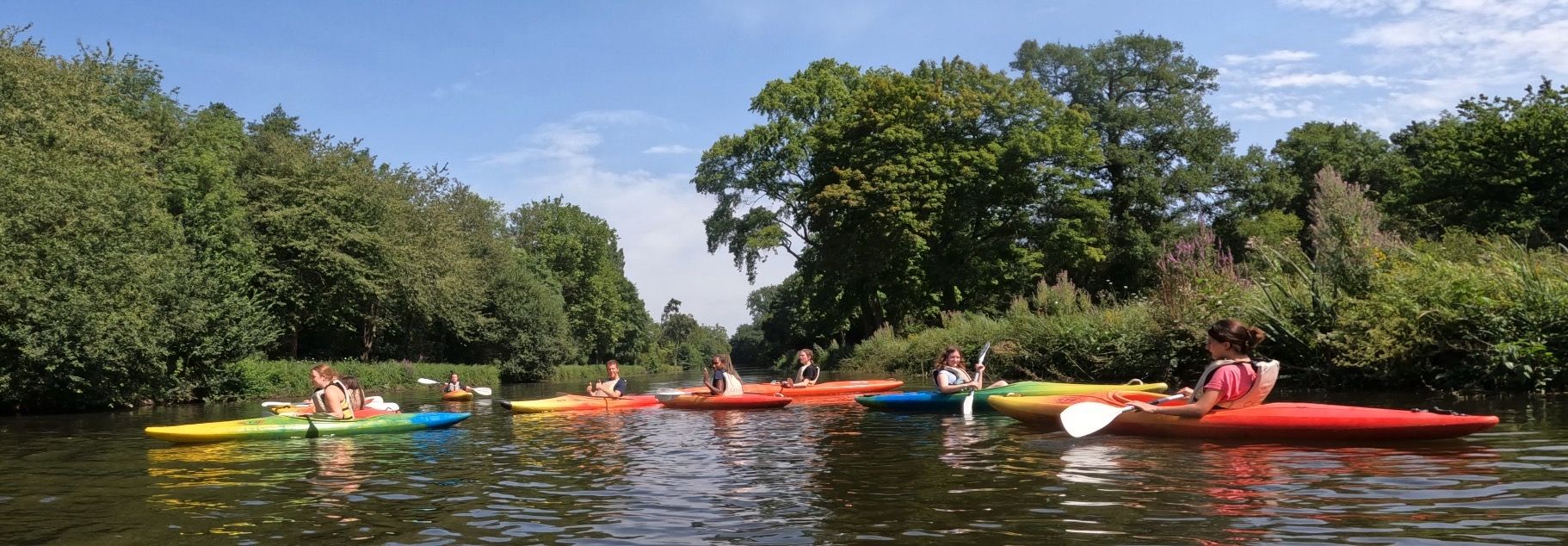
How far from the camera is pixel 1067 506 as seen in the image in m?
5.62

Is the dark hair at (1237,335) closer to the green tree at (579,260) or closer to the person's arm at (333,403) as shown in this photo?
the person's arm at (333,403)

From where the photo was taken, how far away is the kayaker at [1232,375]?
8.45 m

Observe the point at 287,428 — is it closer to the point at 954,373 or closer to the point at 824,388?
the point at 954,373

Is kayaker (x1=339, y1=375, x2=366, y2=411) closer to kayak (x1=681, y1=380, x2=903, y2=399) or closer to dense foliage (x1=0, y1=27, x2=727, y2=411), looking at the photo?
kayak (x1=681, y1=380, x2=903, y2=399)

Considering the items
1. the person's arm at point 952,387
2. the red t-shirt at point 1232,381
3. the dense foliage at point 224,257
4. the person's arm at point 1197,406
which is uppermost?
the dense foliage at point 224,257

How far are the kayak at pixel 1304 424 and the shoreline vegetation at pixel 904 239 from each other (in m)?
3.98

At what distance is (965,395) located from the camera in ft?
42.5

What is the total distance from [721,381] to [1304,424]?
8.81 meters

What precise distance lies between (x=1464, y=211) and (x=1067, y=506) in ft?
91.0

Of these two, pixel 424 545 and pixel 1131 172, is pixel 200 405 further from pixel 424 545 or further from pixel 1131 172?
pixel 1131 172

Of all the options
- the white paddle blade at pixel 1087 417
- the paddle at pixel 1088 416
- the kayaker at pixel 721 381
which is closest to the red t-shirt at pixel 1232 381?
the paddle at pixel 1088 416

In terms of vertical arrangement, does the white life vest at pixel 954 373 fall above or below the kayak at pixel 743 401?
above

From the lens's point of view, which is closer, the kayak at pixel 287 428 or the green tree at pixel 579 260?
the kayak at pixel 287 428

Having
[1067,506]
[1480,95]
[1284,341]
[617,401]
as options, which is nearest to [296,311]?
[617,401]
